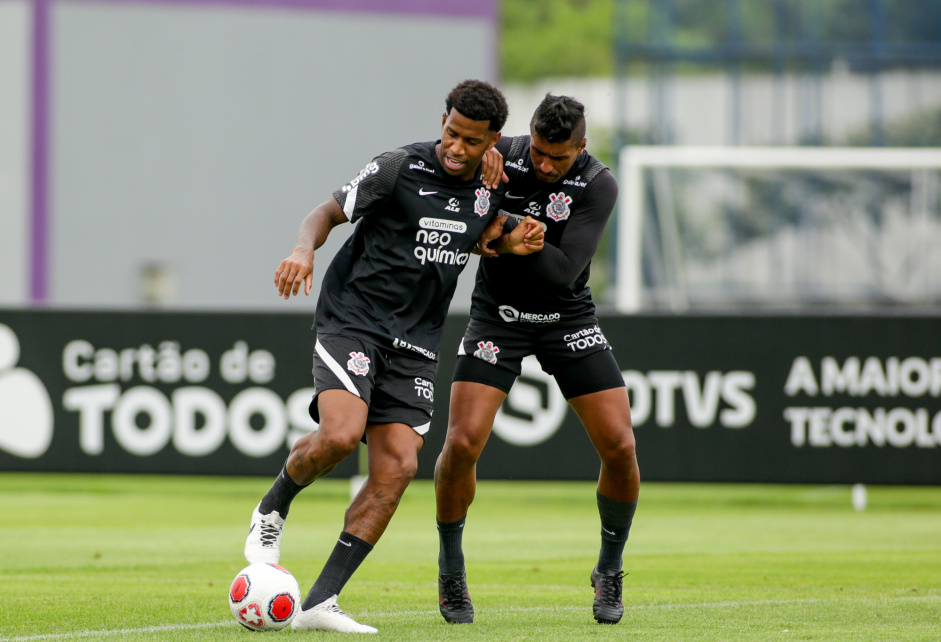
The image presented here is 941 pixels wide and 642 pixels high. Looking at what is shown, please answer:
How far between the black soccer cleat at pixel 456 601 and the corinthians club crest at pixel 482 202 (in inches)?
64.3

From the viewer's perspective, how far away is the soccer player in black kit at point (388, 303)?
533 cm

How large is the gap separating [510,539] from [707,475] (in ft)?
8.04

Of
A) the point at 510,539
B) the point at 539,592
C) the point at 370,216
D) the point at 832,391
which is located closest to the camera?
the point at 370,216

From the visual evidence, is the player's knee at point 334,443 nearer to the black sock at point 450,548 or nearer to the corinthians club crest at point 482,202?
the black sock at point 450,548

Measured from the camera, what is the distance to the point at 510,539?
9094 millimetres

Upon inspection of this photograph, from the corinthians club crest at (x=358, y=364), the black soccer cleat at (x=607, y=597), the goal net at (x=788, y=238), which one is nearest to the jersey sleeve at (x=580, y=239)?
the corinthians club crest at (x=358, y=364)

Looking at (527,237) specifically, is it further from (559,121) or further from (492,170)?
(559,121)

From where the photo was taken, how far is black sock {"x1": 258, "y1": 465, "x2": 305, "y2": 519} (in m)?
5.41

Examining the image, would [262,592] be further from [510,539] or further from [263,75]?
[263,75]

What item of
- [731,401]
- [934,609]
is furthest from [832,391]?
[934,609]

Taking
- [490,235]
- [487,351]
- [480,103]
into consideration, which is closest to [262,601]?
[487,351]

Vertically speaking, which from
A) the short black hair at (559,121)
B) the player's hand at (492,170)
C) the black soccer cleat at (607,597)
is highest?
the short black hair at (559,121)

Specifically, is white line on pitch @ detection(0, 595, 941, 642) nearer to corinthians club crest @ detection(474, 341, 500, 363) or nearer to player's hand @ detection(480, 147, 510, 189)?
corinthians club crest @ detection(474, 341, 500, 363)

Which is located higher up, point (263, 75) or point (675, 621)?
point (263, 75)
